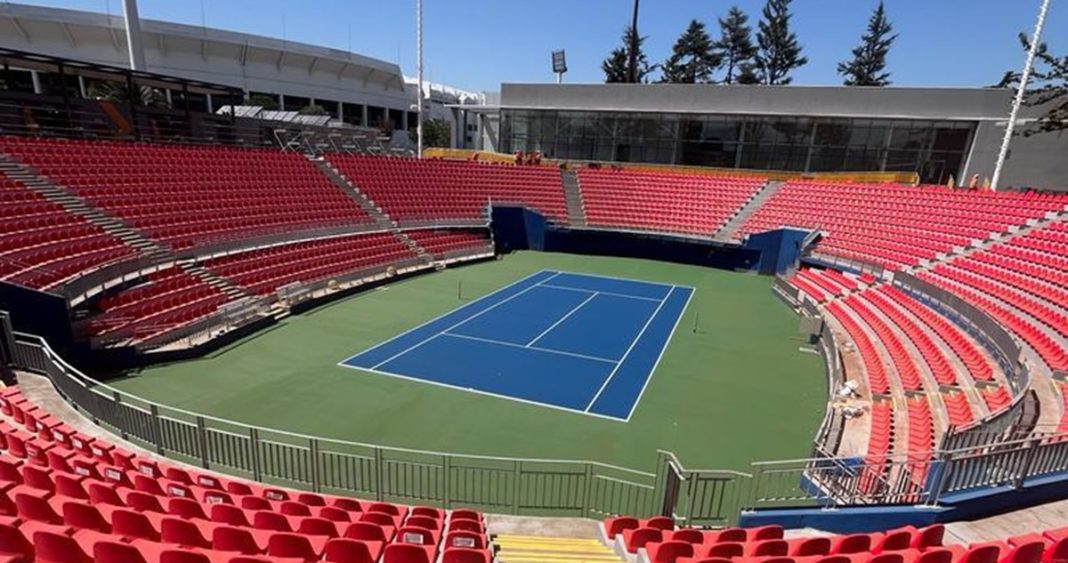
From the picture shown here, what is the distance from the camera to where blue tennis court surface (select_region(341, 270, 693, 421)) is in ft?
51.2

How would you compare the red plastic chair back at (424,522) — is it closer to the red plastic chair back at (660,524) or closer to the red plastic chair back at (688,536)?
the red plastic chair back at (660,524)

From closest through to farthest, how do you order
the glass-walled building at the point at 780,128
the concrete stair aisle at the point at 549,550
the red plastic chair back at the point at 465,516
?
the concrete stair aisle at the point at 549,550, the red plastic chair back at the point at 465,516, the glass-walled building at the point at 780,128

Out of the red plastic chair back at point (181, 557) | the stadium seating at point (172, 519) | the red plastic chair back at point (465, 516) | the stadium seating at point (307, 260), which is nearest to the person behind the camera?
the red plastic chair back at point (181, 557)

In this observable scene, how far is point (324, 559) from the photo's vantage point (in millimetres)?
5582

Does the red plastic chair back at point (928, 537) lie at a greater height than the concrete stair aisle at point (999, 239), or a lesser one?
lesser

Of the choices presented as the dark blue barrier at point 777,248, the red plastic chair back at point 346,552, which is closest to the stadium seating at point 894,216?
the dark blue barrier at point 777,248

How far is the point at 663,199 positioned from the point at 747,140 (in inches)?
383

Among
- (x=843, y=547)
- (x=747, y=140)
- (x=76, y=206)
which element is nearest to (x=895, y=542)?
(x=843, y=547)

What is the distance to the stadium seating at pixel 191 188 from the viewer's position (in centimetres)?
2123

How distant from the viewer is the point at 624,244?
3781 cm

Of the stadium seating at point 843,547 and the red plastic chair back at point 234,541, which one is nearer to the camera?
the stadium seating at point 843,547

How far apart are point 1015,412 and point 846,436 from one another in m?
3.56

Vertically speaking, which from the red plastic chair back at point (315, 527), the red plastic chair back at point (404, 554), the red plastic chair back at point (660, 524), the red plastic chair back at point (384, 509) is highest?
the red plastic chair back at point (404, 554)

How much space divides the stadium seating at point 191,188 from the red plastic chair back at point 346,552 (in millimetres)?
19646
